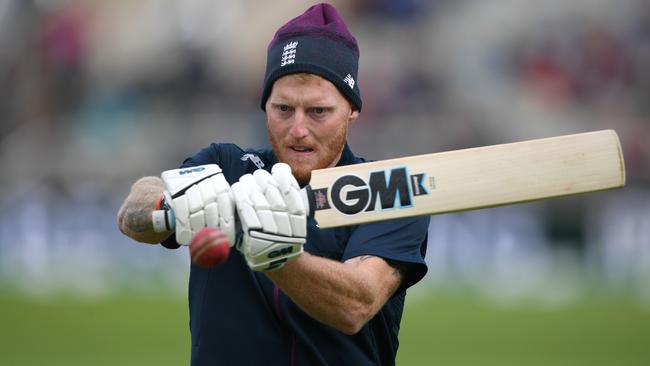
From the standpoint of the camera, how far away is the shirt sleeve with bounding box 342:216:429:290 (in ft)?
8.96

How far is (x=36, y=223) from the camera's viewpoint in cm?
811

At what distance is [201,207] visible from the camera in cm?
228

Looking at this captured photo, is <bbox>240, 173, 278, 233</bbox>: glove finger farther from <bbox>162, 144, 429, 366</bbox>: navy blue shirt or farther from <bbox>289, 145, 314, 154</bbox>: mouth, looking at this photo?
<bbox>289, 145, 314, 154</bbox>: mouth

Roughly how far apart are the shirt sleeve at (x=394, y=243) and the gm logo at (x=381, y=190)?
226 millimetres

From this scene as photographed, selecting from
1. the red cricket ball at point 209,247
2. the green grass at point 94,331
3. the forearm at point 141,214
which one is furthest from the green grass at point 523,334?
the red cricket ball at point 209,247

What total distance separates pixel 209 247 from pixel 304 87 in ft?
2.78

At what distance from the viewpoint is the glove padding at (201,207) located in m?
2.28

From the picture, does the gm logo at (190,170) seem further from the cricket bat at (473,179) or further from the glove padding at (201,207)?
the cricket bat at (473,179)

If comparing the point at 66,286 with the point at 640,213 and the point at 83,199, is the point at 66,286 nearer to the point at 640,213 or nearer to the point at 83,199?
the point at 83,199

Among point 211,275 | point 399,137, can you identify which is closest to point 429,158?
point 211,275

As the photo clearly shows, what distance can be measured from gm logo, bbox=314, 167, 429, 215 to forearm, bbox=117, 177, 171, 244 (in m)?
0.48

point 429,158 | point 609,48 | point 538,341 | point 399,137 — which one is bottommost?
point 538,341

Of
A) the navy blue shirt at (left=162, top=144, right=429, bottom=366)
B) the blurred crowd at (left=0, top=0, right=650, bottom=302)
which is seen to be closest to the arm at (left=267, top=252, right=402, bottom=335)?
the navy blue shirt at (left=162, top=144, right=429, bottom=366)

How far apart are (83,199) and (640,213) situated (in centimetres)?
446
